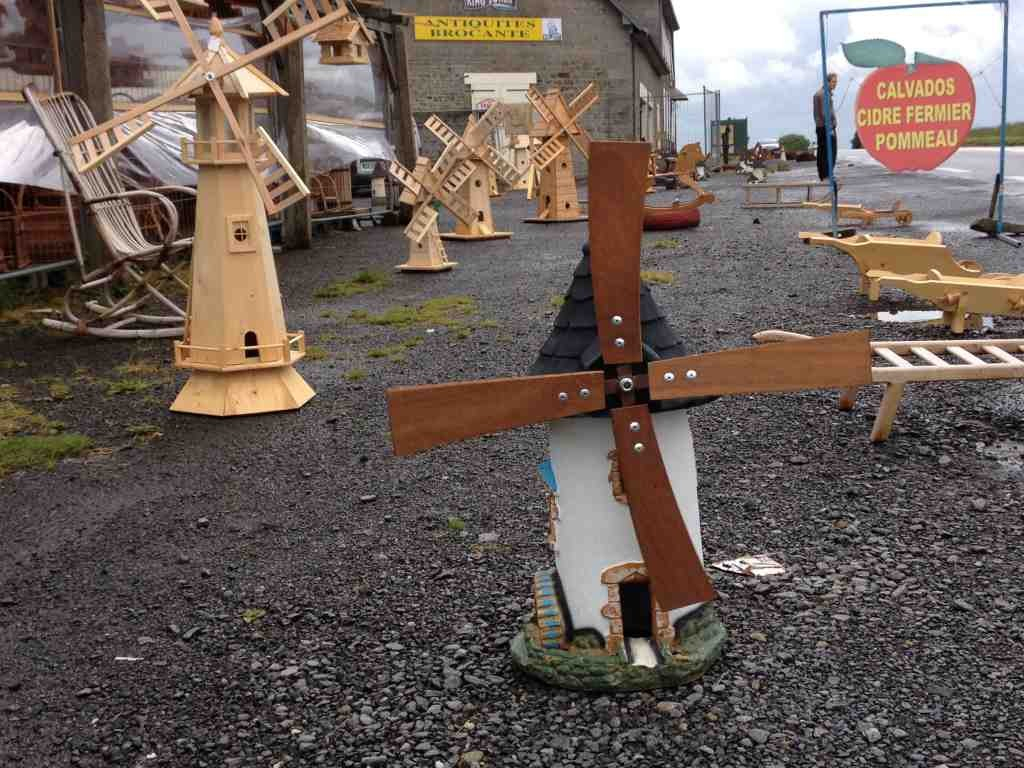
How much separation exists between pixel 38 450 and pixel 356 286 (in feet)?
19.2

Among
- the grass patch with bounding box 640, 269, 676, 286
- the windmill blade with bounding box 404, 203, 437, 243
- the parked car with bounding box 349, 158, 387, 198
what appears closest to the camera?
the grass patch with bounding box 640, 269, 676, 286

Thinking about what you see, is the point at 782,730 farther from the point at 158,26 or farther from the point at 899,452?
the point at 158,26

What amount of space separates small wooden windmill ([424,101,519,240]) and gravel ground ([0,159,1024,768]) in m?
6.80

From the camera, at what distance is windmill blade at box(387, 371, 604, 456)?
2779 millimetres

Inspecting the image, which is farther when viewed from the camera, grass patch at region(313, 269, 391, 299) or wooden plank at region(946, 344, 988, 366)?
grass patch at region(313, 269, 391, 299)

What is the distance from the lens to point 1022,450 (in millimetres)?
5039

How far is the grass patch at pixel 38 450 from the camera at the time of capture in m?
5.42

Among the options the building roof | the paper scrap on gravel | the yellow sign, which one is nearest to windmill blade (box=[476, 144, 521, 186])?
the paper scrap on gravel

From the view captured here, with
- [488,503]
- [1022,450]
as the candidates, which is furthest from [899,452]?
[488,503]

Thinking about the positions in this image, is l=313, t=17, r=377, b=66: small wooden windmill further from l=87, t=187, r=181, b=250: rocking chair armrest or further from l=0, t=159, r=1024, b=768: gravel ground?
l=0, t=159, r=1024, b=768: gravel ground

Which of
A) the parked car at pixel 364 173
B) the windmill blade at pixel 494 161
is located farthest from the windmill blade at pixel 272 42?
the parked car at pixel 364 173

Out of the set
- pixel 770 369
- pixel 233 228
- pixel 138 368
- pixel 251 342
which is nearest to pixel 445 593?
pixel 770 369

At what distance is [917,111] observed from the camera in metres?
10.1

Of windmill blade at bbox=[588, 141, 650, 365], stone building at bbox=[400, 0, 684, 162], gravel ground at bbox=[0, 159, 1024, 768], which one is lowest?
gravel ground at bbox=[0, 159, 1024, 768]
